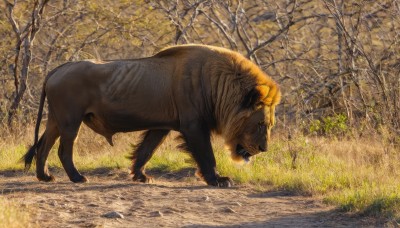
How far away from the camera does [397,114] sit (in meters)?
9.66

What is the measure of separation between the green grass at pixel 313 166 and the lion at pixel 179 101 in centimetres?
37

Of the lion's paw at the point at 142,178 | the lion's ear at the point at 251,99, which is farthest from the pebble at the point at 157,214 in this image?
the lion's ear at the point at 251,99

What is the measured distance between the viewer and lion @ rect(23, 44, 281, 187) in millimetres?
7855

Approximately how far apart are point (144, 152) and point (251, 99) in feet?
4.09

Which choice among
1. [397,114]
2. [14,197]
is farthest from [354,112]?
[14,197]

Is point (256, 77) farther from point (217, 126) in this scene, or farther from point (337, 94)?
point (337, 94)

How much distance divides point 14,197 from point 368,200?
9.47ft

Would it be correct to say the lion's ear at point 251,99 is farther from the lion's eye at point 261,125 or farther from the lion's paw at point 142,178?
the lion's paw at point 142,178

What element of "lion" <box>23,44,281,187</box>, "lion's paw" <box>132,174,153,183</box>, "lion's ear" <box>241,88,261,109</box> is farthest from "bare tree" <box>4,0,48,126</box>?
"lion's ear" <box>241,88,261,109</box>

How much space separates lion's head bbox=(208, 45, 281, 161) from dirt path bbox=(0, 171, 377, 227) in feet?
1.50

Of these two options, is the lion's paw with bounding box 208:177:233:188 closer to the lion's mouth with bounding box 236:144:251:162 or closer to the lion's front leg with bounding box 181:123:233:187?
the lion's front leg with bounding box 181:123:233:187

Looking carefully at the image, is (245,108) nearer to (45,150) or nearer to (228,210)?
(228,210)

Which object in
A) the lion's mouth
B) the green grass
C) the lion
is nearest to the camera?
the green grass

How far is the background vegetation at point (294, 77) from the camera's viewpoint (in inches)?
310
